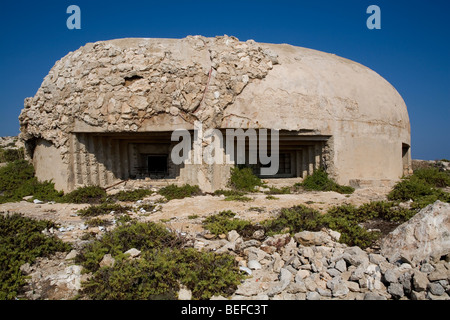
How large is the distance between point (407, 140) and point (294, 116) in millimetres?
6335

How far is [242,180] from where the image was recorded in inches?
375

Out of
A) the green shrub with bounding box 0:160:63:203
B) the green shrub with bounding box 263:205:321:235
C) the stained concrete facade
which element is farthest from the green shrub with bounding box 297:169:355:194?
the green shrub with bounding box 0:160:63:203

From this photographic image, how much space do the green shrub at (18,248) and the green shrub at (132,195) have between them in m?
2.70

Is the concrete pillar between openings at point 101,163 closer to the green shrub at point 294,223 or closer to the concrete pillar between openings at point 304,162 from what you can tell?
the green shrub at point 294,223

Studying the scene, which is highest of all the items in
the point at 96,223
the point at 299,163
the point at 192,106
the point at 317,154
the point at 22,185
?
the point at 192,106

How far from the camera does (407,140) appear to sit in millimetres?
12742

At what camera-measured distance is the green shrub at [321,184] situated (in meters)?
9.66

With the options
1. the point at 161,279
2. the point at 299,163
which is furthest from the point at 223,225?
the point at 299,163

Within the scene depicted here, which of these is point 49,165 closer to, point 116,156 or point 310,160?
point 116,156

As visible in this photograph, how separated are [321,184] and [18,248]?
27.6ft

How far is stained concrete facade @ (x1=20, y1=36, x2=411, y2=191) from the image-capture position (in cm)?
907
